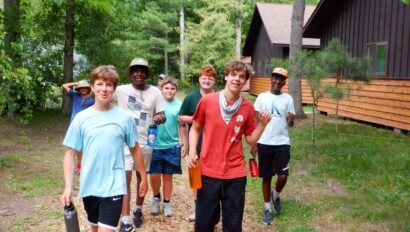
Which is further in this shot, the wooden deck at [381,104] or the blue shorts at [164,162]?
the wooden deck at [381,104]

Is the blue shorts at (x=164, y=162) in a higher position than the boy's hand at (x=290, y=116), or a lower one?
lower

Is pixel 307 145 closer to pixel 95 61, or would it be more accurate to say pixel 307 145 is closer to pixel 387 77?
pixel 387 77

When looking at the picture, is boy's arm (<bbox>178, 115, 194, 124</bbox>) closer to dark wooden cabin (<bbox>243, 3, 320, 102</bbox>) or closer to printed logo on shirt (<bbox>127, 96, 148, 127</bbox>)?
printed logo on shirt (<bbox>127, 96, 148, 127</bbox>)

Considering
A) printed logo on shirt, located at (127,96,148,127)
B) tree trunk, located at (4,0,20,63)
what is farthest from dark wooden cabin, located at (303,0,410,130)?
tree trunk, located at (4,0,20,63)

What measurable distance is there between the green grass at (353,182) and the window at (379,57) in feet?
9.27

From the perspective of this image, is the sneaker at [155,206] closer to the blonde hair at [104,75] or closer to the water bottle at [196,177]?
the water bottle at [196,177]

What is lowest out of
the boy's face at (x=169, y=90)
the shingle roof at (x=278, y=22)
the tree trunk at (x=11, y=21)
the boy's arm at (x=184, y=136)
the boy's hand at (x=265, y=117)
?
the boy's arm at (x=184, y=136)

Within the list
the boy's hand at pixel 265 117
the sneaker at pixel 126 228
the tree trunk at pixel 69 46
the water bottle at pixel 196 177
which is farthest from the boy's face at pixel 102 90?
the tree trunk at pixel 69 46

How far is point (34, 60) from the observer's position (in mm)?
15656

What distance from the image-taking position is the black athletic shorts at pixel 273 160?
561 cm

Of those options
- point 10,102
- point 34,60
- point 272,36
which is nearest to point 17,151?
point 10,102

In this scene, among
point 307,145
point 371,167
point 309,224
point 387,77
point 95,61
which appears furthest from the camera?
point 95,61

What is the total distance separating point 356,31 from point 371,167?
870 cm

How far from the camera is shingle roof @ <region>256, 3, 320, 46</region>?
2467cm
